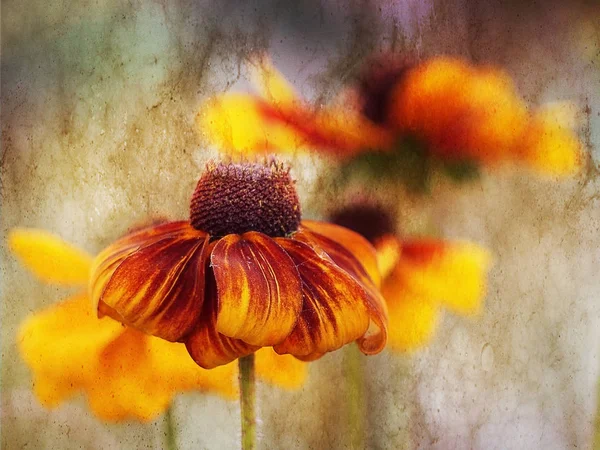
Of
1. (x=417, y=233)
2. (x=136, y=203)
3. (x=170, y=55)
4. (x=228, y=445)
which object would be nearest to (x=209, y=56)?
(x=170, y=55)

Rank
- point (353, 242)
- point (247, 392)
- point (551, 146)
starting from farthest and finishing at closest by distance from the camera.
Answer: point (551, 146), point (353, 242), point (247, 392)

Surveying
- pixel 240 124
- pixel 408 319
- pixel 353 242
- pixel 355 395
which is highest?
pixel 240 124

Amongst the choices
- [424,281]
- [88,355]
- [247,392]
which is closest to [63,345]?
[88,355]

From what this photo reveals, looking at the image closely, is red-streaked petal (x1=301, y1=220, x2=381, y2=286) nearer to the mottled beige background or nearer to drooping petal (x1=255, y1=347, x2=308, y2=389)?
the mottled beige background

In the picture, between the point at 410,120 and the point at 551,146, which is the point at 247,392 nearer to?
the point at 410,120

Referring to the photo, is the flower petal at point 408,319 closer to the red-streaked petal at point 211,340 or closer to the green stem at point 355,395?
the green stem at point 355,395

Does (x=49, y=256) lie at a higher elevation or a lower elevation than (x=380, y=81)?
lower

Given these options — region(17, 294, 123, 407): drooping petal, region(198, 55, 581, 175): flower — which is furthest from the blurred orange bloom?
region(17, 294, 123, 407): drooping petal

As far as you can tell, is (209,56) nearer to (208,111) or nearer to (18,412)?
(208,111)
